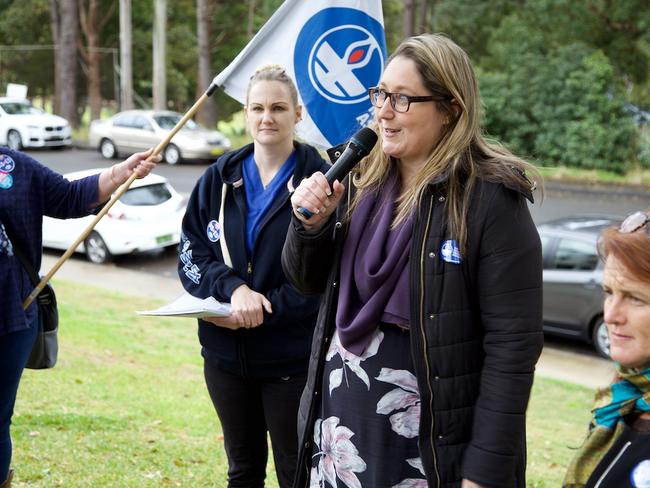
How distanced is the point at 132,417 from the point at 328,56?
2.90m

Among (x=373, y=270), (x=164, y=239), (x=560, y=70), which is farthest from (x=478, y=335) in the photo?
(x=560, y=70)

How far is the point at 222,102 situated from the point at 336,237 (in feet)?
131

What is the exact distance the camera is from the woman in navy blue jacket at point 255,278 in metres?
3.34

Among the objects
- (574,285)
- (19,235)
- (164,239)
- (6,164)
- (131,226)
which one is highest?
(6,164)

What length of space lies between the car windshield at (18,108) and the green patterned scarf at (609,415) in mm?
28761

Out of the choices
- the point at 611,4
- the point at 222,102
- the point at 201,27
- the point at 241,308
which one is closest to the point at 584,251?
the point at 241,308

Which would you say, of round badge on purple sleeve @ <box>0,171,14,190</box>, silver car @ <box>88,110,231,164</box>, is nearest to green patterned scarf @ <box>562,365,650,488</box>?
round badge on purple sleeve @ <box>0,171,14,190</box>

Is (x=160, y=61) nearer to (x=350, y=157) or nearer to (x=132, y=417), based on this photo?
(x=132, y=417)

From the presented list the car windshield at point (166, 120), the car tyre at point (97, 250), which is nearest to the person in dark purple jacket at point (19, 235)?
the car tyre at point (97, 250)

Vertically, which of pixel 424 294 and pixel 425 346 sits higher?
pixel 424 294

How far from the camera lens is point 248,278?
3.38 meters

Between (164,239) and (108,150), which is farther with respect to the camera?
(108,150)

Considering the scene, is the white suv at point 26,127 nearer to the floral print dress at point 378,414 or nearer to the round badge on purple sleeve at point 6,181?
the round badge on purple sleeve at point 6,181

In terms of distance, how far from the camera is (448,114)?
2512 mm
